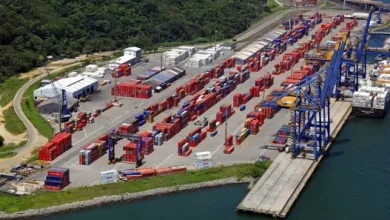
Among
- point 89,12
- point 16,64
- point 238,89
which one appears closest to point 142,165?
point 238,89

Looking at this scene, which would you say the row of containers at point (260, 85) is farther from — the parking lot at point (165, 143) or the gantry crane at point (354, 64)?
the gantry crane at point (354, 64)

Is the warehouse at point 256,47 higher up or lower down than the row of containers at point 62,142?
higher up

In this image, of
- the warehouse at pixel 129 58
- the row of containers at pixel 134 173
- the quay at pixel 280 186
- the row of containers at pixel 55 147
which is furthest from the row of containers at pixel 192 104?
the warehouse at pixel 129 58

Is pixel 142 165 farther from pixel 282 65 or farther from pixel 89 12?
pixel 89 12

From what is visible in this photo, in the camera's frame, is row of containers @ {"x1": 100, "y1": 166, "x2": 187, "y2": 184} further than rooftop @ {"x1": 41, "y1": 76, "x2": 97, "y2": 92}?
No

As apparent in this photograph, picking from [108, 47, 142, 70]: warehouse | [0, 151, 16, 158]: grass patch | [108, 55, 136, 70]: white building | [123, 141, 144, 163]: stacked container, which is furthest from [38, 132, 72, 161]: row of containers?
[108, 47, 142, 70]: warehouse

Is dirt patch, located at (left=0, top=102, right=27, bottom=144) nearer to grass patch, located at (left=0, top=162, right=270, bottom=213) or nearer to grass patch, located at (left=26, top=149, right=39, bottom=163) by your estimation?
grass patch, located at (left=26, top=149, right=39, bottom=163)
